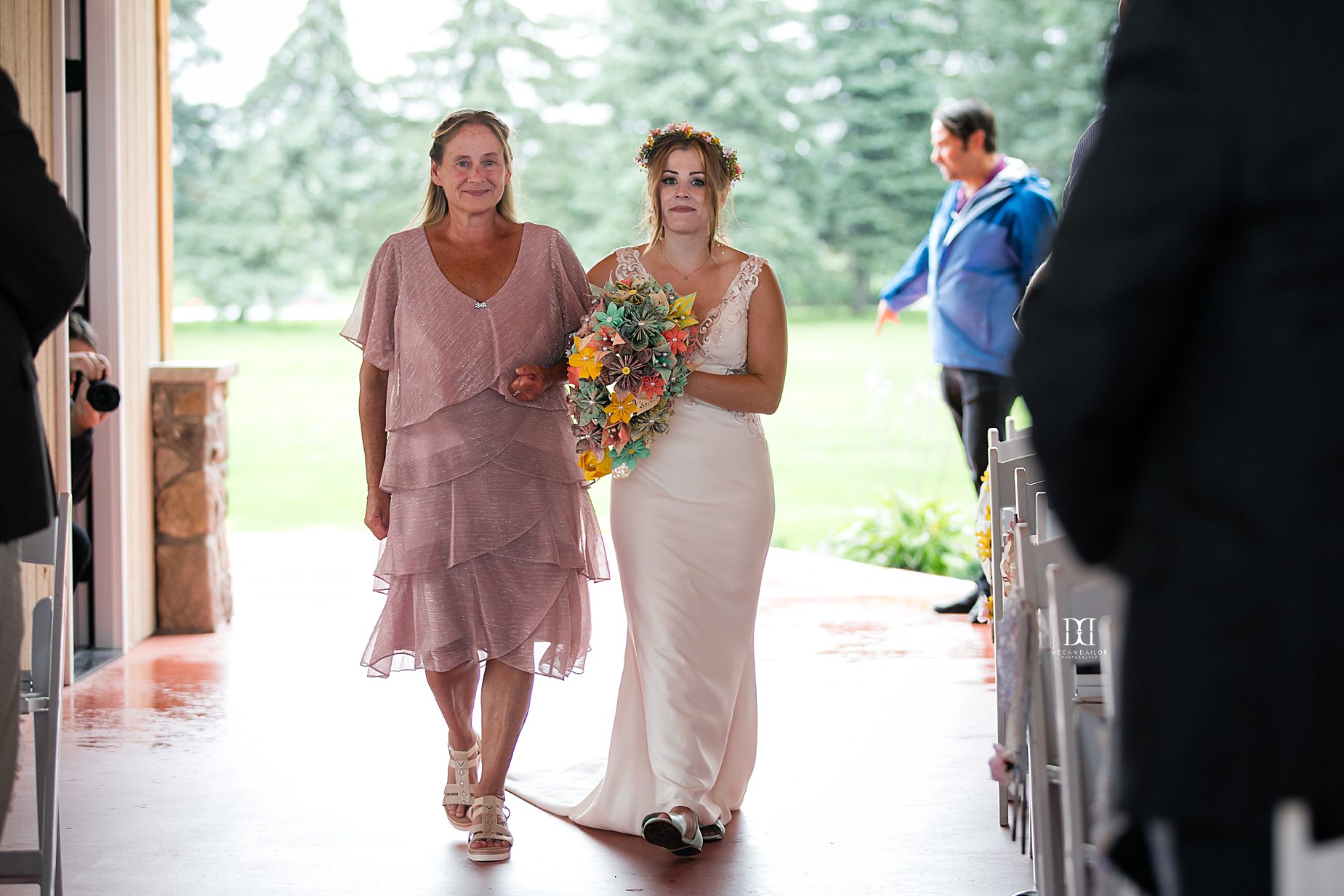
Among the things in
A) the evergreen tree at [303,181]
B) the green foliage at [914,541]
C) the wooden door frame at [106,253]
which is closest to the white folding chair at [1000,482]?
the wooden door frame at [106,253]

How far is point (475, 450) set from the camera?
364 centimetres

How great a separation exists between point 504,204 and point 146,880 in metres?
1.93

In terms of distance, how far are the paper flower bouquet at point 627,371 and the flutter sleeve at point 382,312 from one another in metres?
0.49

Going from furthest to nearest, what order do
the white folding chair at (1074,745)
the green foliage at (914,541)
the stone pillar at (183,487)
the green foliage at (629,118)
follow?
the green foliage at (629,118) → the green foliage at (914,541) → the stone pillar at (183,487) → the white folding chair at (1074,745)

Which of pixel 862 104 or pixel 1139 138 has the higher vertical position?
pixel 862 104

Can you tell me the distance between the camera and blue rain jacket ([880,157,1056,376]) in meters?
6.63

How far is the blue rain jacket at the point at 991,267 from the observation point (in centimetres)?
663

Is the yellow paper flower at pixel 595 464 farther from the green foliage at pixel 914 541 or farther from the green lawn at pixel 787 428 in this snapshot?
the green lawn at pixel 787 428

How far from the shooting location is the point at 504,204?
12.5 feet

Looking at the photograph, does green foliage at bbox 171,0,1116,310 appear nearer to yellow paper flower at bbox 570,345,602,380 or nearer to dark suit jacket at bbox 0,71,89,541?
yellow paper flower at bbox 570,345,602,380

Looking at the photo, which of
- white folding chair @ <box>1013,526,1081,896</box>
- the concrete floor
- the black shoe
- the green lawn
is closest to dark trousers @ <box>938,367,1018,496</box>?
the black shoe

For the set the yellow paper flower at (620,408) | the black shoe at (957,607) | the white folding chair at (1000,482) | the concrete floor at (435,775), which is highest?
the yellow paper flower at (620,408)

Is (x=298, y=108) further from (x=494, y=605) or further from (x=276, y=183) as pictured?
(x=494, y=605)

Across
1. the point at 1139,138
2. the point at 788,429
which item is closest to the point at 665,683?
the point at 1139,138
